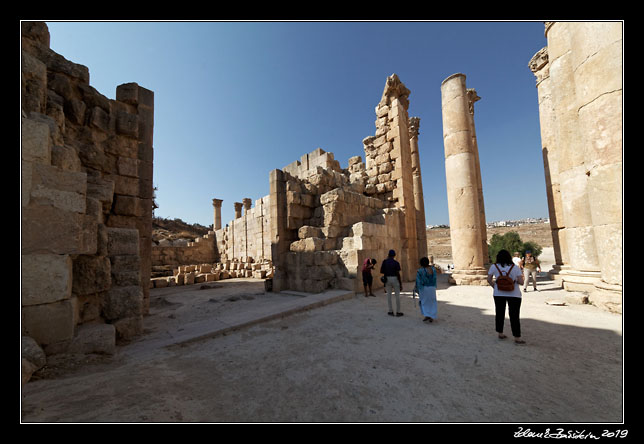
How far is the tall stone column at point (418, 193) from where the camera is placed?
12.8 metres

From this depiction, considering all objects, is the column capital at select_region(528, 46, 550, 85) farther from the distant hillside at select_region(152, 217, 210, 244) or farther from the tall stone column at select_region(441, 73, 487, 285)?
the distant hillside at select_region(152, 217, 210, 244)

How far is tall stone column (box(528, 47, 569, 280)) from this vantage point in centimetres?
911

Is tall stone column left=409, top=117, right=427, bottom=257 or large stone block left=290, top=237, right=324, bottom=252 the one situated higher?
tall stone column left=409, top=117, right=427, bottom=257

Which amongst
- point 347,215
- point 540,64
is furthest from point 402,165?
point 540,64

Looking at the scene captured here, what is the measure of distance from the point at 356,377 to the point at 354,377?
19 millimetres

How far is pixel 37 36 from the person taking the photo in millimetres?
3709

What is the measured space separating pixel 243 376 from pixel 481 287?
25.0 feet

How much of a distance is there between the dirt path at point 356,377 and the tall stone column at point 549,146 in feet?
22.0

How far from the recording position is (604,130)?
395 centimetres

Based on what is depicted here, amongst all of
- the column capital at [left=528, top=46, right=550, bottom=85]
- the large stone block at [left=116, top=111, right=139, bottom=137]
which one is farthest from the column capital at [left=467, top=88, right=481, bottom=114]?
the large stone block at [left=116, top=111, right=139, bottom=137]

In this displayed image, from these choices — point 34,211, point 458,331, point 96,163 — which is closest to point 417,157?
point 458,331

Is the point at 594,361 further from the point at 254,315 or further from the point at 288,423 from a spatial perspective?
the point at 254,315

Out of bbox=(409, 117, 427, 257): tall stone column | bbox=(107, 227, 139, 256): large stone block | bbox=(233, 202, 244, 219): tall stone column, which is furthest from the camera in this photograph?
bbox=(233, 202, 244, 219): tall stone column

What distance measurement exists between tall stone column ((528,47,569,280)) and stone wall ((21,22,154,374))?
12697 mm
